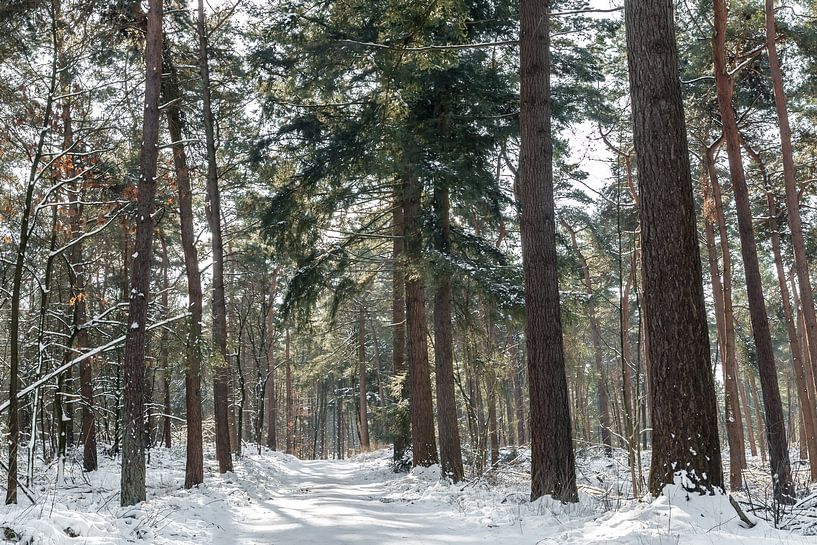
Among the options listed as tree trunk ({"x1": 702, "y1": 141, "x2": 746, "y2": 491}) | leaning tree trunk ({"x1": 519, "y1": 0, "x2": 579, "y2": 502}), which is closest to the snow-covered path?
leaning tree trunk ({"x1": 519, "y1": 0, "x2": 579, "y2": 502})

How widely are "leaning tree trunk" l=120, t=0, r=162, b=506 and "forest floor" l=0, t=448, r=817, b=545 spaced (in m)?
0.49

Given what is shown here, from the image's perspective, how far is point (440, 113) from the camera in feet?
39.9

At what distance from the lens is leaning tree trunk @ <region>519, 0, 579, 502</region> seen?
743cm

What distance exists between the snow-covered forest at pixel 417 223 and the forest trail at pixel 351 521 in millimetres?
95

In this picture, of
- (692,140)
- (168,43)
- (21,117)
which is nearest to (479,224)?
(692,140)

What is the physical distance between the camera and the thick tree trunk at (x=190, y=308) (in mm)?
10586

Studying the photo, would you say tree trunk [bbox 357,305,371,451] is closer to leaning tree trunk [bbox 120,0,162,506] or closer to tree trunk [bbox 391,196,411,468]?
tree trunk [bbox 391,196,411,468]

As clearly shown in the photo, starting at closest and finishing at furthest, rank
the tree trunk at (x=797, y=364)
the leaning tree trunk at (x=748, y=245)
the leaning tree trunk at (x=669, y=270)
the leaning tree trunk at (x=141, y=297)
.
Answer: the leaning tree trunk at (x=669, y=270) < the leaning tree trunk at (x=141, y=297) < the leaning tree trunk at (x=748, y=245) < the tree trunk at (x=797, y=364)

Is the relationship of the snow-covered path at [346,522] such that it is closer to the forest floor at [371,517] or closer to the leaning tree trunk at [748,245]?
the forest floor at [371,517]

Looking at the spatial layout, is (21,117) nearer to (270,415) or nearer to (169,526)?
(169,526)

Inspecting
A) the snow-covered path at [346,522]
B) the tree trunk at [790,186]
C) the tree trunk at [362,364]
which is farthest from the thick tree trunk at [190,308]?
the tree trunk at [790,186]

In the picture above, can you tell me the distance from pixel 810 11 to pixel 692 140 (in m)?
3.91

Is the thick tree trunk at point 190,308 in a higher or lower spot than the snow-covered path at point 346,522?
higher

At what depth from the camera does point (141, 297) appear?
8617 mm
